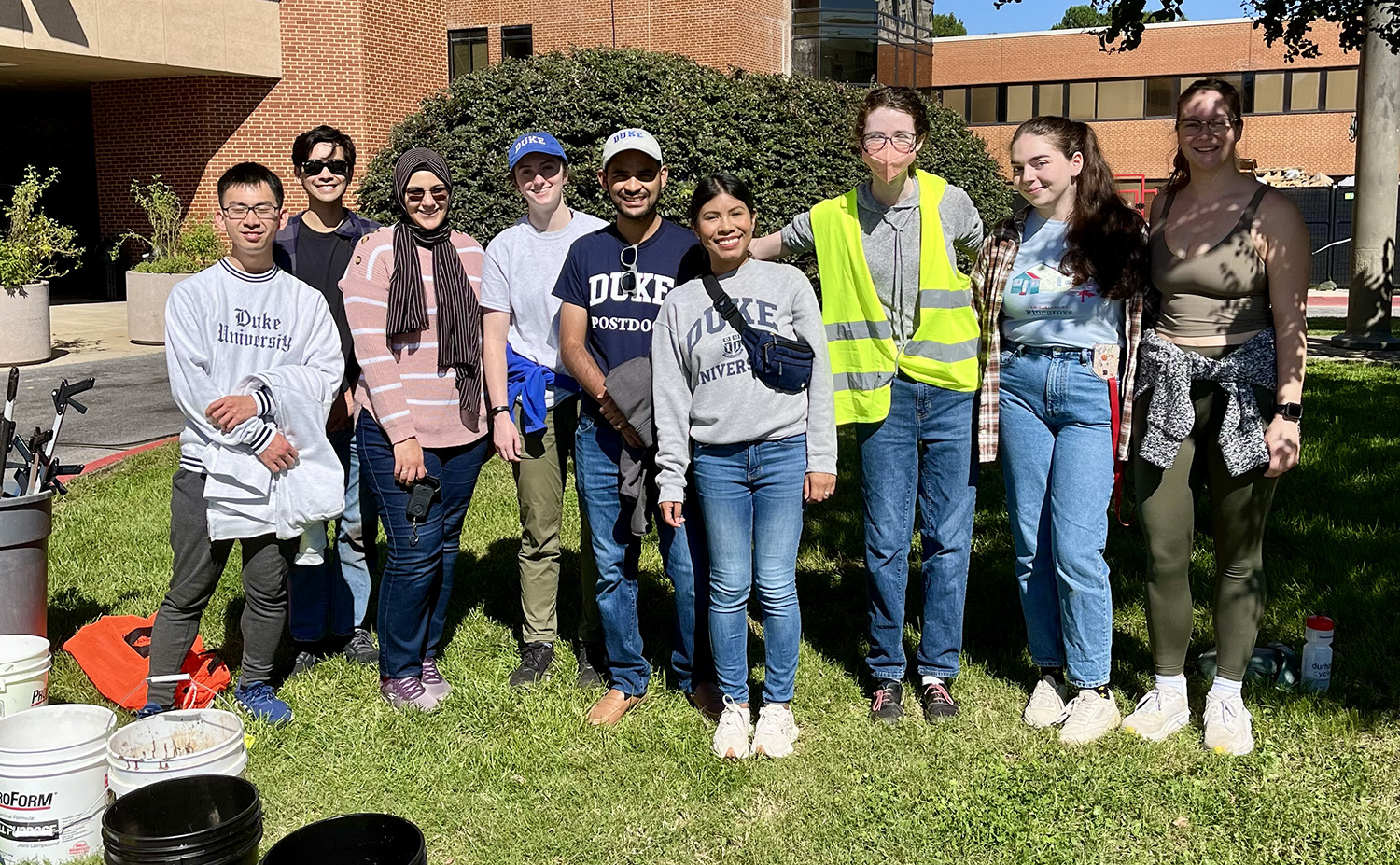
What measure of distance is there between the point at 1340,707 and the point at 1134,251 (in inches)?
74.8

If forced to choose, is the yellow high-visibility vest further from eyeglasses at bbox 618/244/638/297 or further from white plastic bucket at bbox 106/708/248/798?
white plastic bucket at bbox 106/708/248/798

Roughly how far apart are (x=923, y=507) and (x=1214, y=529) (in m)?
1.01

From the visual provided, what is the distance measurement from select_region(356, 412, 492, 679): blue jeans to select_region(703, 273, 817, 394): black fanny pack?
1.17 metres

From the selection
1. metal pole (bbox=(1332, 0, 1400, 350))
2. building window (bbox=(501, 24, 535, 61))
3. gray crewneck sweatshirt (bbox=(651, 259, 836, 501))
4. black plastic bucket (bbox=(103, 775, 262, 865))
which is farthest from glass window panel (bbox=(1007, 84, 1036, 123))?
black plastic bucket (bbox=(103, 775, 262, 865))

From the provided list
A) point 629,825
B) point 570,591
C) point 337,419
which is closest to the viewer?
point 629,825

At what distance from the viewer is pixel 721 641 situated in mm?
4309

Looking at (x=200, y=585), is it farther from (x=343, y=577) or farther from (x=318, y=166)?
(x=318, y=166)

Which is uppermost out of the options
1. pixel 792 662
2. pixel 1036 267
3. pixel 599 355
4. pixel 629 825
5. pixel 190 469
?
pixel 1036 267

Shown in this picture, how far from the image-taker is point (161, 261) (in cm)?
1875

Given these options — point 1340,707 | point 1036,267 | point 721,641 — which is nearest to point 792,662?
point 721,641

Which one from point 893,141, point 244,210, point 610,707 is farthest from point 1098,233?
point 244,210

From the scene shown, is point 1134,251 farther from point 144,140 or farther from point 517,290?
point 144,140

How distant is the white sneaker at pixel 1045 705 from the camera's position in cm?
445

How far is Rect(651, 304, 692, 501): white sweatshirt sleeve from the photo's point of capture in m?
4.17
